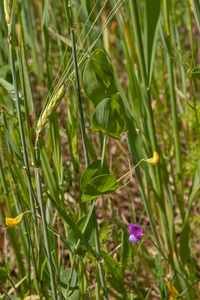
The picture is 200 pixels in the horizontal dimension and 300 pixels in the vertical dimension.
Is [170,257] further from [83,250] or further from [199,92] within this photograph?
[199,92]

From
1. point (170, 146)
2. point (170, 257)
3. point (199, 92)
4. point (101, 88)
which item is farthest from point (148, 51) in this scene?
point (199, 92)

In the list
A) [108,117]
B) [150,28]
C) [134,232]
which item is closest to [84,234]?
[134,232]

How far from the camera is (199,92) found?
4.57ft

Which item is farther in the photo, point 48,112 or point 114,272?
point 114,272

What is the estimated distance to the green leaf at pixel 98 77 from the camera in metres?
0.41

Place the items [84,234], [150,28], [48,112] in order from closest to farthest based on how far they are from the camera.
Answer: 1. [48,112]
2. [84,234]
3. [150,28]

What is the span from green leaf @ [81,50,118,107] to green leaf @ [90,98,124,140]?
0.04 meters

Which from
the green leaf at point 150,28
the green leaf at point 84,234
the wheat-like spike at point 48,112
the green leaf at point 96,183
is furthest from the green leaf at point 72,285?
the green leaf at point 150,28

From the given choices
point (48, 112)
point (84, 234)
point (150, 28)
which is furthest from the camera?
point (150, 28)

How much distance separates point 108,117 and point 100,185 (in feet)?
0.32

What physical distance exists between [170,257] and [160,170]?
0.75 ft

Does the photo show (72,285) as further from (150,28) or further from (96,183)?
(150,28)

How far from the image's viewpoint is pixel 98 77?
0.42 meters

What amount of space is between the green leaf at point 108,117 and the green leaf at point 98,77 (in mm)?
36
